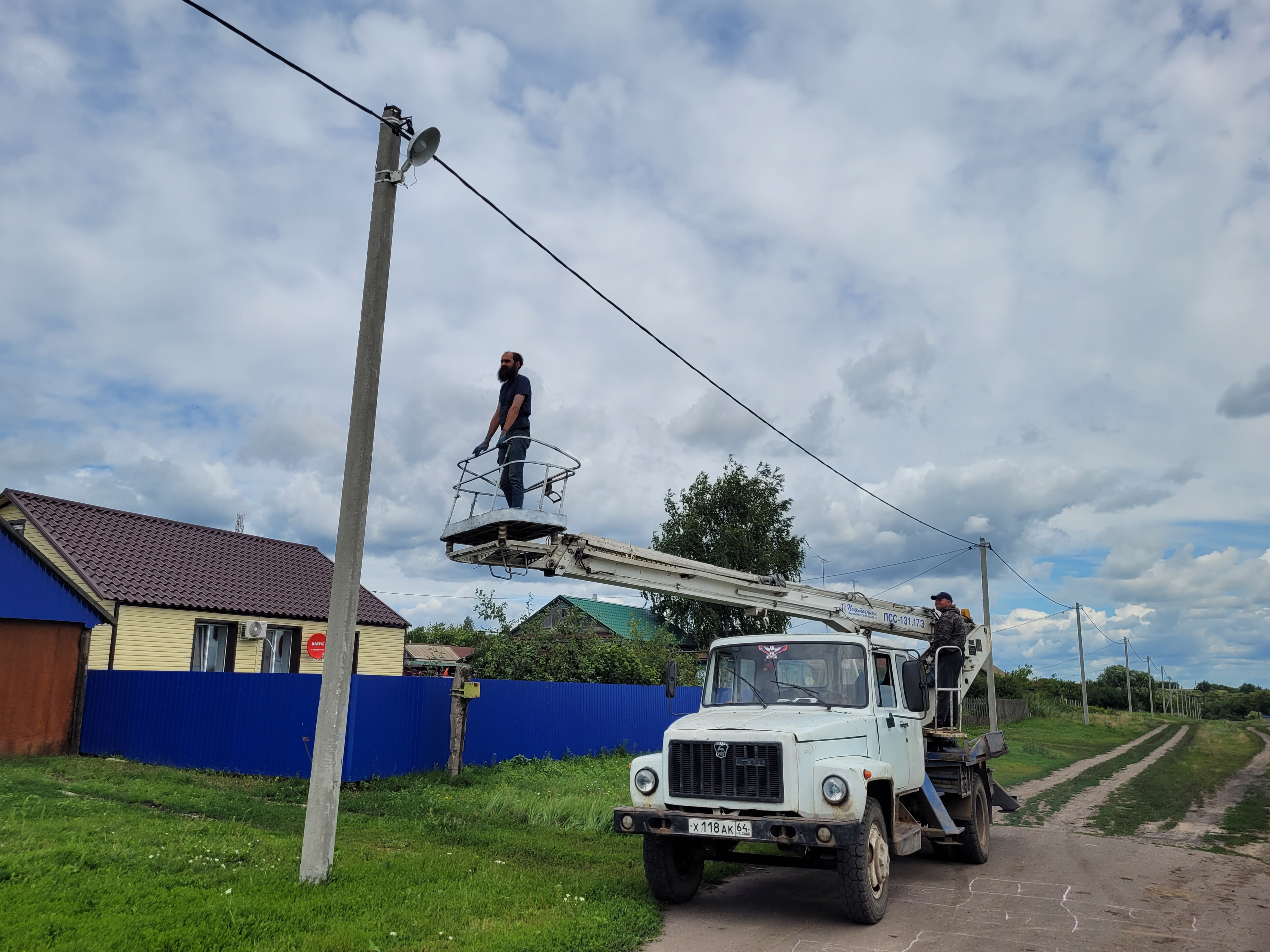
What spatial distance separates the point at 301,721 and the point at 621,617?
31.7m

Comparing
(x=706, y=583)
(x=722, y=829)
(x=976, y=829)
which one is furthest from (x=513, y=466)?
(x=976, y=829)

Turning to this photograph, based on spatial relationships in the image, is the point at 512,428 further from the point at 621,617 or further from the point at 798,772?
the point at 621,617

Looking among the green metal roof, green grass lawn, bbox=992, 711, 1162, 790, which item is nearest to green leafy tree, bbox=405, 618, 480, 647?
the green metal roof

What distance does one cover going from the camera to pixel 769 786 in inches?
290

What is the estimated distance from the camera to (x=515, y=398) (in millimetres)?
9406

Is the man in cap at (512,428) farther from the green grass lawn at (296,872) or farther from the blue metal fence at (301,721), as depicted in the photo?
the blue metal fence at (301,721)

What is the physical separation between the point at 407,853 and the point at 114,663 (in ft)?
47.2

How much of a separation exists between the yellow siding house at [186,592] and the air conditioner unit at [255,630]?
1.3 inches

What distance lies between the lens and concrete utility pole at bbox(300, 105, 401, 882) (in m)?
7.50

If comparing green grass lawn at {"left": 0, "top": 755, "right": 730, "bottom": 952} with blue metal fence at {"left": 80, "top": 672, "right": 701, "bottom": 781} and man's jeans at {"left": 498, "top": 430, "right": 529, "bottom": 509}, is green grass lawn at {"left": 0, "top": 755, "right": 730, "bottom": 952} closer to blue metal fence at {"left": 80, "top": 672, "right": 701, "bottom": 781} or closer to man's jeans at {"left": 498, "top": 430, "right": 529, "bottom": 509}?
blue metal fence at {"left": 80, "top": 672, "right": 701, "bottom": 781}

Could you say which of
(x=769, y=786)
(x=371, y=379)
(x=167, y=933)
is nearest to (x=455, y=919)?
(x=167, y=933)

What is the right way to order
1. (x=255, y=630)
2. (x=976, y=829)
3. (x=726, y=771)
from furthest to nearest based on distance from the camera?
(x=255, y=630) → (x=976, y=829) → (x=726, y=771)

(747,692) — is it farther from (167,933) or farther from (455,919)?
(167,933)

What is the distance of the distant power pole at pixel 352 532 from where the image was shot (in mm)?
7496
